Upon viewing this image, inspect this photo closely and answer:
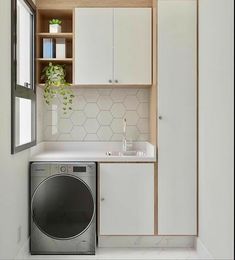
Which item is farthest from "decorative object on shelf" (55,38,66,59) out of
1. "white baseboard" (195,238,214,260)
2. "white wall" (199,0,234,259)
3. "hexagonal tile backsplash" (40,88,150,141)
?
"white baseboard" (195,238,214,260)

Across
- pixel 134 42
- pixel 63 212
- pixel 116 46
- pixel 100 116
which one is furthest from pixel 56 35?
pixel 63 212

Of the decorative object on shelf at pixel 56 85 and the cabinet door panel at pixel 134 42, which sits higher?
the cabinet door panel at pixel 134 42

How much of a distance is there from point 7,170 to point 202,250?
1.76 m

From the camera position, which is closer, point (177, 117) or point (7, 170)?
point (7, 170)

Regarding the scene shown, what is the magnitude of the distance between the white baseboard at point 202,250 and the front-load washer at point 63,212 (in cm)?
93

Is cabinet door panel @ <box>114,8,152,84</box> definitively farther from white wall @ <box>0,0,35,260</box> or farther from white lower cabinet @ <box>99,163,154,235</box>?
white wall @ <box>0,0,35,260</box>

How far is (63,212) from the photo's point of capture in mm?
3459

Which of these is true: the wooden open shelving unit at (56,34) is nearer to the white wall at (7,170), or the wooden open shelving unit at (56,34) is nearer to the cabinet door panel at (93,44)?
the cabinet door panel at (93,44)

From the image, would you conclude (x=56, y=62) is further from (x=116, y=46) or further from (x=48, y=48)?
(x=116, y=46)

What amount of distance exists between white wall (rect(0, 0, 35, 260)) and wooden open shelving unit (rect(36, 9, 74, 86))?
96cm

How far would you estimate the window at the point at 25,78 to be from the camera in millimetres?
3244

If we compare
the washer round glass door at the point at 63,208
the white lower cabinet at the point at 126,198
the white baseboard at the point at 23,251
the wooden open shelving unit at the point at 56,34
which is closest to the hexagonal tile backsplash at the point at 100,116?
the wooden open shelving unit at the point at 56,34

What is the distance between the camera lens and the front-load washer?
3.45 meters

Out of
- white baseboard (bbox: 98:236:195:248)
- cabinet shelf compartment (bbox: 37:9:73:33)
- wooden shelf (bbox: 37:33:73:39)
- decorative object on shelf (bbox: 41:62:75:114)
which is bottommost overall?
white baseboard (bbox: 98:236:195:248)
